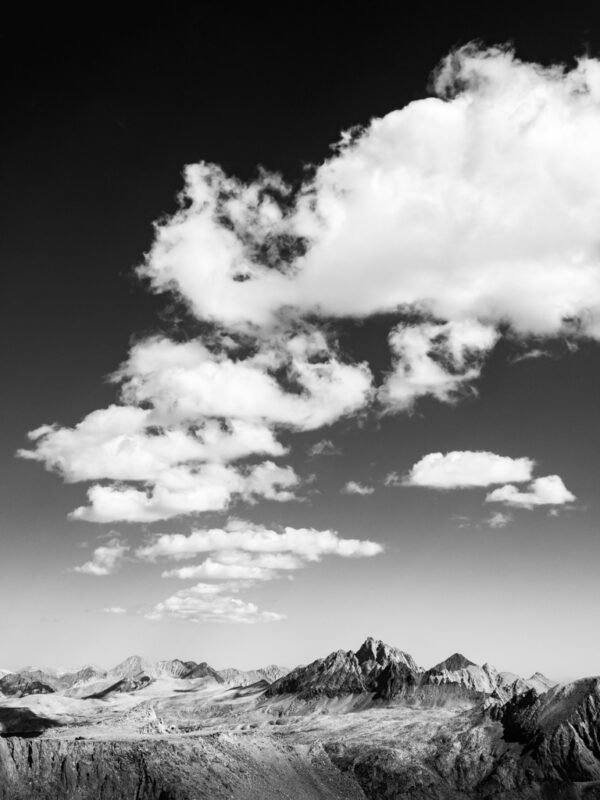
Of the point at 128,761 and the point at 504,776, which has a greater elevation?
the point at 128,761

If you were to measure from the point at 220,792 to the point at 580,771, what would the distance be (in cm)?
12539

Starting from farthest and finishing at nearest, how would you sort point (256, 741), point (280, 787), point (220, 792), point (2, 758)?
point (256, 741) < point (280, 787) < point (220, 792) < point (2, 758)

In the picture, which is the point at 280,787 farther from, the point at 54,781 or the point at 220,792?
the point at 54,781

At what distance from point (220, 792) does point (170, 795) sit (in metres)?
14.1

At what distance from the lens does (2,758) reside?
138250 mm

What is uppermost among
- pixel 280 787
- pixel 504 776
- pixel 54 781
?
pixel 54 781

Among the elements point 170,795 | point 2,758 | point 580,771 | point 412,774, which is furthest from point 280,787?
point 580,771

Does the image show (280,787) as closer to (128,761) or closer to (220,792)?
(220,792)

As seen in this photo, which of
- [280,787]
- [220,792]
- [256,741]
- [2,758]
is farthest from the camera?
[256,741]

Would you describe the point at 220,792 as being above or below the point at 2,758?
below

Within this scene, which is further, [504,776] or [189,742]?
[504,776]

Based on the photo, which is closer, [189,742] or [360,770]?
[189,742]

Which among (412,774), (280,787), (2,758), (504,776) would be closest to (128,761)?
(2,758)

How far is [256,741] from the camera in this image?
18612 cm
